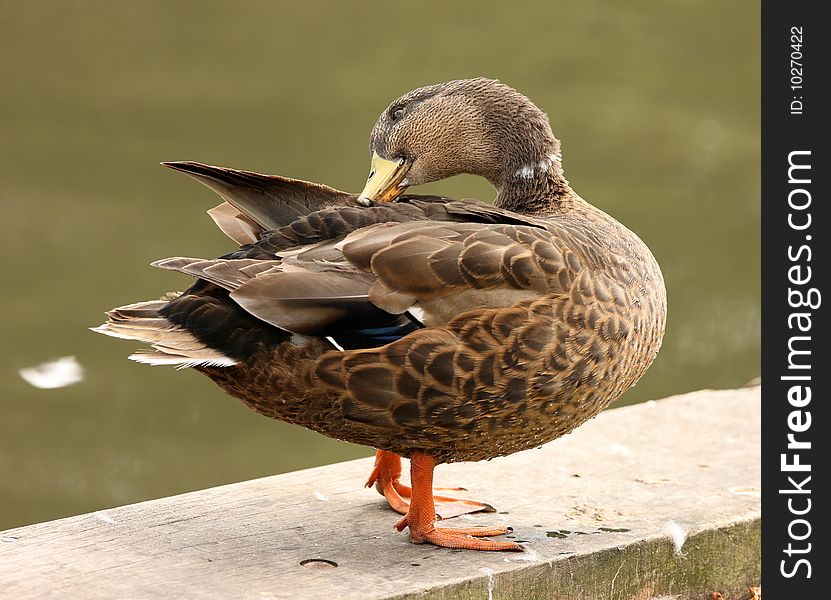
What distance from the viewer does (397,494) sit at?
3.40 metres

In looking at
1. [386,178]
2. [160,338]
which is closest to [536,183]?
[386,178]

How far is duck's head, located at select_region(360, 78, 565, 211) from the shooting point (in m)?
3.13

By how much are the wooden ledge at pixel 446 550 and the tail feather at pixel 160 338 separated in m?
→ 0.49

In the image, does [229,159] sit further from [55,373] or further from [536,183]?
[536,183]

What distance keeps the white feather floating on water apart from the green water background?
122 mm

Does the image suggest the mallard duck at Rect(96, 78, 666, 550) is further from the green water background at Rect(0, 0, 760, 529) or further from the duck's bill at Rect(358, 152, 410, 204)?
the green water background at Rect(0, 0, 760, 529)

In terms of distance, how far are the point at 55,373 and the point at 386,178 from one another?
8.45 feet

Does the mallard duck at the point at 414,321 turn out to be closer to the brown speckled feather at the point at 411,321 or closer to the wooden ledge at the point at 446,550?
the brown speckled feather at the point at 411,321

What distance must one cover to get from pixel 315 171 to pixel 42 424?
1.81 metres

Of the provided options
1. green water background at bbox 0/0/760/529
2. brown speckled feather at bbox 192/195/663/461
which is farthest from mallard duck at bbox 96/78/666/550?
green water background at bbox 0/0/760/529

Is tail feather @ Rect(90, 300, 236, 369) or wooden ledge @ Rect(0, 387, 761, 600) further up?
tail feather @ Rect(90, 300, 236, 369)

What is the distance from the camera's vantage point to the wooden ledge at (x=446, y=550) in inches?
111

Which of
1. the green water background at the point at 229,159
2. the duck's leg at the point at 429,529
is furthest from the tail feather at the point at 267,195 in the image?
the green water background at the point at 229,159

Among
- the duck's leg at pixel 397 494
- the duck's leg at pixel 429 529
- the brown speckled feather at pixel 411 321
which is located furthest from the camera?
the duck's leg at pixel 397 494
